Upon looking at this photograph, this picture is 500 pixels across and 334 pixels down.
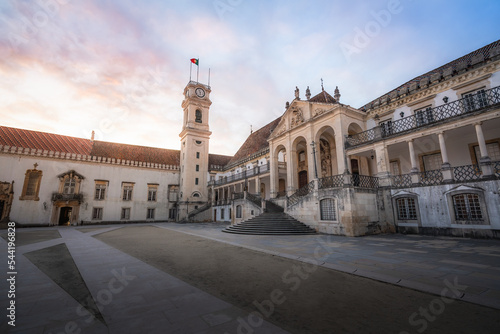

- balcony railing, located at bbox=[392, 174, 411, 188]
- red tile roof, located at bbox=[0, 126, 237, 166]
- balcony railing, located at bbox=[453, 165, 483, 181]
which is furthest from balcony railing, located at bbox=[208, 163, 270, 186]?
balcony railing, located at bbox=[453, 165, 483, 181]

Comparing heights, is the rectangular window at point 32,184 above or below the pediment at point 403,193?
above

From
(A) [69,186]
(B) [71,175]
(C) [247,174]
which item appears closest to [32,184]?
(A) [69,186]

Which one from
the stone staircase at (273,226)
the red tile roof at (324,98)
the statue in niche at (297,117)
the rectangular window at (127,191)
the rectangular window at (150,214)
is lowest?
the stone staircase at (273,226)

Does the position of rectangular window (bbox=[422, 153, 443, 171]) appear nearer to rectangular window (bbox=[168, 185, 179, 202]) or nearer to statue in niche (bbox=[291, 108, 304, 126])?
statue in niche (bbox=[291, 108, 304, 126])

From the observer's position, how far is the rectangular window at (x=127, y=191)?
113 ft

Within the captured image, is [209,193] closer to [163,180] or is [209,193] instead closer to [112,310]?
[163,180]

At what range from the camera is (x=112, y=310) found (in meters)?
3.59

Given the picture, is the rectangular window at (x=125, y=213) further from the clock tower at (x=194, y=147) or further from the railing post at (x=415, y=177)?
the railing post at (x=415, y=177)

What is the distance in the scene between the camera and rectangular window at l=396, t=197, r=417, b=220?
1448 cm

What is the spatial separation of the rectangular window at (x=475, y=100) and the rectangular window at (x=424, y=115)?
189 cm

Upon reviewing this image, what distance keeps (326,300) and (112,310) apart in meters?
3.64

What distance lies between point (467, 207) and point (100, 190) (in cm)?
3982

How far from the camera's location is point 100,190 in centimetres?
3294

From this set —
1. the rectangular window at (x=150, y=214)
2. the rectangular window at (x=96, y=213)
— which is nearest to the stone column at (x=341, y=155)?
the rectangular window at (x=150, y=214)
